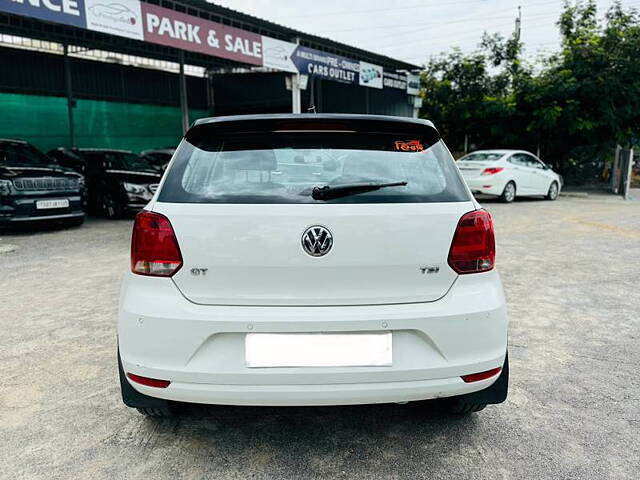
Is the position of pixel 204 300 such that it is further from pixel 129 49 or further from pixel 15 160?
pixel 129 49

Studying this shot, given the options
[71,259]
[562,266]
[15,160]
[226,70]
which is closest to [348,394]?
[562,266]

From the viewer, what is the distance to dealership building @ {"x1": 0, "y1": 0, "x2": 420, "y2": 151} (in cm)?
1183

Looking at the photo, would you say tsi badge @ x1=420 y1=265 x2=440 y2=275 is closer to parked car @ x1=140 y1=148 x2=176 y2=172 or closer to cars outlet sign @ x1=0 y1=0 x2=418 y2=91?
cars outlet sign @ x1=0 y1=0 x2=418 y2=91

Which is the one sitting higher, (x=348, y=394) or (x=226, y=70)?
(x=226, y=70)

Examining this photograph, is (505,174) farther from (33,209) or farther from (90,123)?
(90,123)

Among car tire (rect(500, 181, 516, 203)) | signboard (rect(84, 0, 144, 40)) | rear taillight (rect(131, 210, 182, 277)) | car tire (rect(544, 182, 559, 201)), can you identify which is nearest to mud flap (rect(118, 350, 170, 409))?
rear taillight (rect(131, 210, 182, 277))

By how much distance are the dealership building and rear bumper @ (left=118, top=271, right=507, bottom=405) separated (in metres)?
8.91

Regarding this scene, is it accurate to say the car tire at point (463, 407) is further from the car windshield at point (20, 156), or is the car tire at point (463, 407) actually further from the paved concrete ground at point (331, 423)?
the car windshield at point (20, 156)

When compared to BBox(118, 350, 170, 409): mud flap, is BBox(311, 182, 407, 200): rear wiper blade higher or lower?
higher

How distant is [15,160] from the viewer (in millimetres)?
9312

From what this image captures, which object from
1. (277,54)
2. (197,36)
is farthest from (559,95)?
(197,36)

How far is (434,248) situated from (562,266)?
498 cm

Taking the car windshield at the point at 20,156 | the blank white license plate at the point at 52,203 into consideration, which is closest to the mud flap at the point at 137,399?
the blank white license plate at the point at 52,203

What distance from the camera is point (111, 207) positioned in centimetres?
1103
